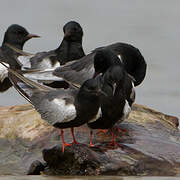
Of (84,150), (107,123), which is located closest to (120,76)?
(107,123)

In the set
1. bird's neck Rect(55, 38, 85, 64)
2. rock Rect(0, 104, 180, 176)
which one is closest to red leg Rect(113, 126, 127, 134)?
rock Rect(0, 104, 180, 176)

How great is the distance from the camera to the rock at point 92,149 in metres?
6.51

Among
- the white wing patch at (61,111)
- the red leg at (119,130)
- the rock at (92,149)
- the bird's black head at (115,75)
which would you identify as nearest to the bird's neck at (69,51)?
the rock at (92,149)

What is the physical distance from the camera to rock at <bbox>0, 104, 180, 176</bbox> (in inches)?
256

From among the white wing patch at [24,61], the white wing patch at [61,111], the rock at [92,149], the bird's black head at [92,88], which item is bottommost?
the rock at [92,149]

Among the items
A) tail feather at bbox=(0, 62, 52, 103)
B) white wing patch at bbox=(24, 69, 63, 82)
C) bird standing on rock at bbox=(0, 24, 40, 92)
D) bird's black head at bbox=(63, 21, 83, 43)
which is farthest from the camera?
bird standing on rock at bbox=(0, 24, 40, 92)

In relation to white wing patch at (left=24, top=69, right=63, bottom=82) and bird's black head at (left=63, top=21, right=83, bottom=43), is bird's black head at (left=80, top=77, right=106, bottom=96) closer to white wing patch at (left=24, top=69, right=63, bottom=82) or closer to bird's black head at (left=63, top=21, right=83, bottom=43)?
white wing patch at (left=24, top=69, right=63, bottom=82)

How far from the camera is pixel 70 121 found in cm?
681

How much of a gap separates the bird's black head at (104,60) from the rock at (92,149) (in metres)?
0.87

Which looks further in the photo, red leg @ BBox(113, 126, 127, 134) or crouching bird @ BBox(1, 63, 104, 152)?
red leg @ BBox(113, 126, 127, 134)

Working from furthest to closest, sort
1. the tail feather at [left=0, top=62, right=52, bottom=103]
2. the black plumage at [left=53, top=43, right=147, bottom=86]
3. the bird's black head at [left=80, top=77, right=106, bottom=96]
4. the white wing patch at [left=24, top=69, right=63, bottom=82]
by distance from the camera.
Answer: the white wing patch at [left=24, top=69, right=63, bottom=82], the black plumage at [left=53, top=43, right=147, bottom=86], the tail feather at [left=0, top=62, right=52, bottom=103], the bird's black head at [left=80, top=77, right=106, bottom=96]

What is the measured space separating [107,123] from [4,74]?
3.86 metres

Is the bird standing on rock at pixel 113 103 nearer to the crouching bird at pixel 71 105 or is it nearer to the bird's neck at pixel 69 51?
the crouching bird at pixel 71 105

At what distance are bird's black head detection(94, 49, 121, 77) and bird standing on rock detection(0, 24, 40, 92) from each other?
2707 millimetres
